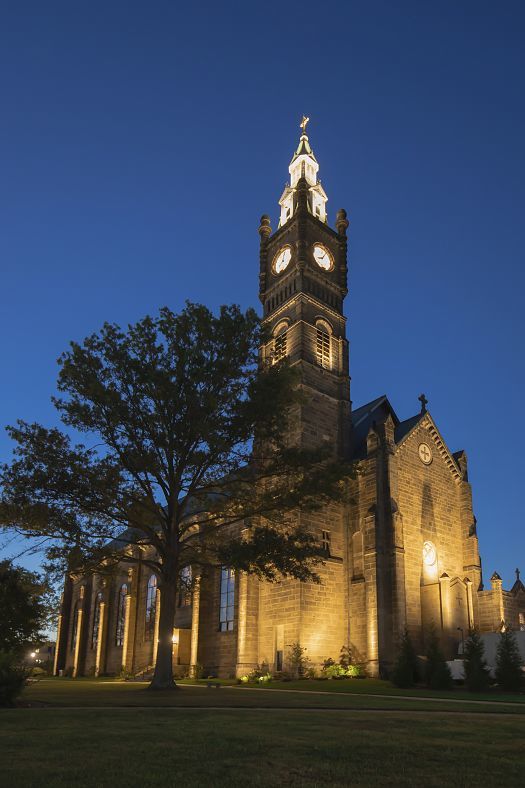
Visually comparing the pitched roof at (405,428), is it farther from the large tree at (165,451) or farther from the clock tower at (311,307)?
the large tree at (165,451)

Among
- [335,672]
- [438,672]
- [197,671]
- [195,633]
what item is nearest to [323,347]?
[335,672]

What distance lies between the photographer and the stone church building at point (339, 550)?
1512 inches

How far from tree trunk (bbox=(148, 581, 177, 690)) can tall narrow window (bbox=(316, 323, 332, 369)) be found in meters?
24.4

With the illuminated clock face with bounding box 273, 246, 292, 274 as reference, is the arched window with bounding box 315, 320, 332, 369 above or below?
below

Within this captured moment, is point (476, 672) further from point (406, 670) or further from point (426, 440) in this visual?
point (426, 440)

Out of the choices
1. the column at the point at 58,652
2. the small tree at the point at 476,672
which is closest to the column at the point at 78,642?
the column at the point at 58,652

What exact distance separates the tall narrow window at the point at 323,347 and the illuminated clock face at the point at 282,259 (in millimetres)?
6695

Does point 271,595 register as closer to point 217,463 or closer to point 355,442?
point 355,442

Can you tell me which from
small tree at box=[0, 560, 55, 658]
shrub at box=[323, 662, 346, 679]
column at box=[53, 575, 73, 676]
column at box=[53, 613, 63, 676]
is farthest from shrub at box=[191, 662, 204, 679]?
column at box=[53, 613, 63, 676]

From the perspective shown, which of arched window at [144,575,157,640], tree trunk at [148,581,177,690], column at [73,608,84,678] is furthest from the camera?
column at [73,608,84,678]

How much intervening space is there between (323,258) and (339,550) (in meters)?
24.0

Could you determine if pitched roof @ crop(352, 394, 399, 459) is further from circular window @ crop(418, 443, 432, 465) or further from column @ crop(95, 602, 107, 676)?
column @ crop(95, 602, 107, 676)

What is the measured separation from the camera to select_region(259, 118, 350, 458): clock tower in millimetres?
45250

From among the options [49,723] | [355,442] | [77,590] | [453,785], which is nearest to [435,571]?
[355,442]
